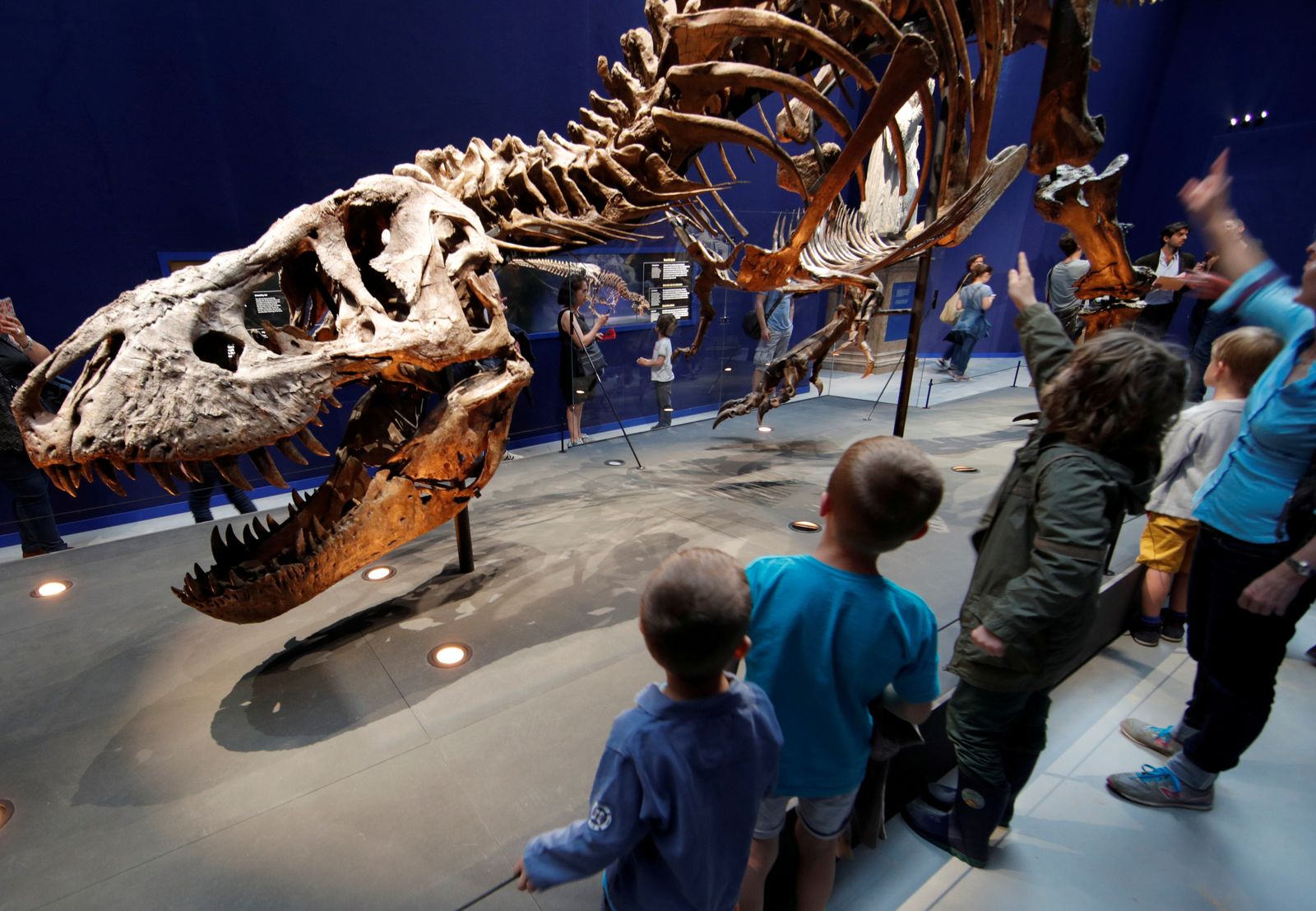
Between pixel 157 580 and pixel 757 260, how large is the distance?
155 inches

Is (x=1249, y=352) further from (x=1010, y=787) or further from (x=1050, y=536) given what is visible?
(x=1010, y=787)

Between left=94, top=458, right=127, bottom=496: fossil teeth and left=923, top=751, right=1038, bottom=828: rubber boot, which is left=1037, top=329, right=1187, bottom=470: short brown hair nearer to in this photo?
left=923, top=751, right=1038, bottom=828: rubber boot

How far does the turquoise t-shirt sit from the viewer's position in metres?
1.26

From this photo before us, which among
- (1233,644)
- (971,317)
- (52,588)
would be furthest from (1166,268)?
(52,588)

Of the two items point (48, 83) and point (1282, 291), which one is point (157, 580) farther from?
point (1282, 291)

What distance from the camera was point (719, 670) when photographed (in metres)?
1.01

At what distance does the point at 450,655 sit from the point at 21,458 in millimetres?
3138

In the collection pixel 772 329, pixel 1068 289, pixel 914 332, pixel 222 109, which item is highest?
pixel 222 109

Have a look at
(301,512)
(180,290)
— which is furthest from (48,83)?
(301,512)

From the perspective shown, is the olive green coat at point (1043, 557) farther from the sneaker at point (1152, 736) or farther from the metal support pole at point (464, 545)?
the metal support pole at point (464, 545)

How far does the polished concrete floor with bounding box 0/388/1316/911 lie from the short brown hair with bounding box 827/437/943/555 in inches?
50.0

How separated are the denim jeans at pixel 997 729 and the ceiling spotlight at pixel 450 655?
1966mm

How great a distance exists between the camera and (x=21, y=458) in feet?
11.9

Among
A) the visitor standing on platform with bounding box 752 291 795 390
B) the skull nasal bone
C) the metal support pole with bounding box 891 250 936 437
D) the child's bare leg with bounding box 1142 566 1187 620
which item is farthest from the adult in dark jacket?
the visitor standing on platform with bounding box 752 291 795 390
